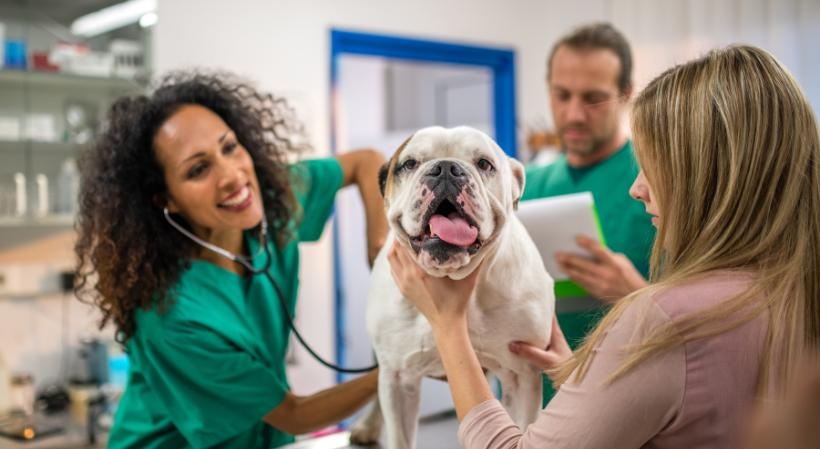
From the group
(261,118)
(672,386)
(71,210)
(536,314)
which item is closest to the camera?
(672,386)

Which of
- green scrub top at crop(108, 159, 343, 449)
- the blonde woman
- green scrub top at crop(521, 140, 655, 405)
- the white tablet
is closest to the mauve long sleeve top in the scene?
the blonde woman

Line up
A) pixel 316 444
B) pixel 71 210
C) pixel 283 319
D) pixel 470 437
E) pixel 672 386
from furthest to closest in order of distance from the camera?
pixel 71 210, pixel 283 319, pixel 316 444, pixel 470 437, pixel 672 386

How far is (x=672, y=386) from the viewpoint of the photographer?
764mm

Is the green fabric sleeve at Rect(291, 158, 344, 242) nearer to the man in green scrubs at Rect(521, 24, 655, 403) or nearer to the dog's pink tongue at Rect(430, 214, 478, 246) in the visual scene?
the man in green scrubs at Rect(521, 24, 655, 403)

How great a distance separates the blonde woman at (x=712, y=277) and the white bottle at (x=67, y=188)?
2.48 meters

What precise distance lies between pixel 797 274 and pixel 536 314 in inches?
13.0

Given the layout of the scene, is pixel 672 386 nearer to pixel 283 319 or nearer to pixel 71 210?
pixel 283 319

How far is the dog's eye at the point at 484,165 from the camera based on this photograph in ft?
3.13

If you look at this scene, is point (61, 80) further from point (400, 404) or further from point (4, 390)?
point (400, 404)

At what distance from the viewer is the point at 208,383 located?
4.40ft

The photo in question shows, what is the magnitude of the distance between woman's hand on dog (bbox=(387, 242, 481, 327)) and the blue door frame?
8.76 feet

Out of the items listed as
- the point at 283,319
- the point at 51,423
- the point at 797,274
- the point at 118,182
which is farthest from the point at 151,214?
the point at 51,423

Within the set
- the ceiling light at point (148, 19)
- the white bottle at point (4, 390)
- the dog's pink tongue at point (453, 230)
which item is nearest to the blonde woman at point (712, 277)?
the dog's pink tongue at point (453, 230)

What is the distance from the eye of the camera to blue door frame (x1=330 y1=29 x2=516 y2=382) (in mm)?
3760
